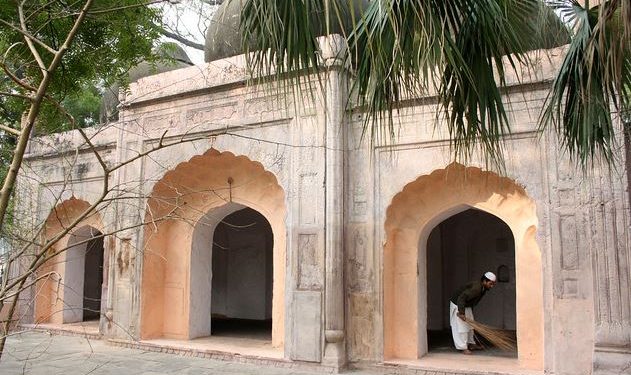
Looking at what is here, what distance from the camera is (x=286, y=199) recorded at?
7602 millimetres

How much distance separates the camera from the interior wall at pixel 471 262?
10.9 m

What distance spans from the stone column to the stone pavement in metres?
0.42

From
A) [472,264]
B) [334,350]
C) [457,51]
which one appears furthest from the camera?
[472,264]

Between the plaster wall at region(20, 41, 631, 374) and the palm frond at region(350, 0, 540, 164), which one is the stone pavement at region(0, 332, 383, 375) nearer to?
the plaster wall at region(20, 41, 631, 374)

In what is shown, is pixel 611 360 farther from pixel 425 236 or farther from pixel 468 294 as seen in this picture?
pixel 425 236

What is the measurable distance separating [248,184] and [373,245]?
99.5 inches

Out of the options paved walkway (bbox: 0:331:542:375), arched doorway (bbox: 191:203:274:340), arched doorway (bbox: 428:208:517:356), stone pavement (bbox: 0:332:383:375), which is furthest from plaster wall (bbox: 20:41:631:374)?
arched doorway (bbox: 428:208:517:356)

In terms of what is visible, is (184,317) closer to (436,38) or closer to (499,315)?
(499,315)

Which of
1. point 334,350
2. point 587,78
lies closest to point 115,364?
point 334,350

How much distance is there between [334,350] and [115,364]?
2.88 meters

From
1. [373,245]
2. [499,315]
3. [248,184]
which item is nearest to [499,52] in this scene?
[373,245]

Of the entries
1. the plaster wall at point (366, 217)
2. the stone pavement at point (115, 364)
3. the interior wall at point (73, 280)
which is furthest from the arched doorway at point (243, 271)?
the stone pavement at point (115, 364)

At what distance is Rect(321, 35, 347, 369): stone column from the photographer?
273 inches

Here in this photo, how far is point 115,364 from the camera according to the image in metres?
7.49
